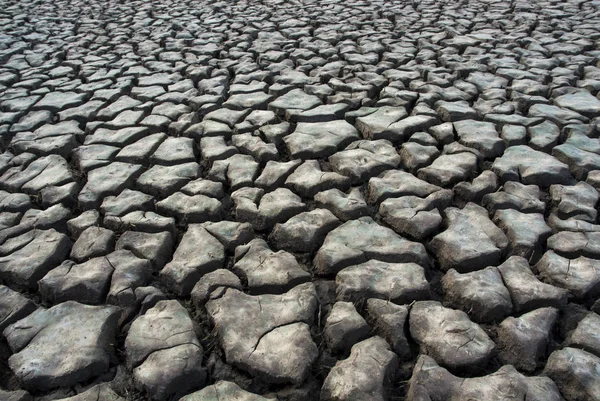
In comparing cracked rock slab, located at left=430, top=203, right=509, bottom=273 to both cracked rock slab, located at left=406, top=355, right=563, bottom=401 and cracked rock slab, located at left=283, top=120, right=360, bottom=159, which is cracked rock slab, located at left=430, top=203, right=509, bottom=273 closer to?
cracked rock slab, located at left=406, top=355, right=563, bottom=401

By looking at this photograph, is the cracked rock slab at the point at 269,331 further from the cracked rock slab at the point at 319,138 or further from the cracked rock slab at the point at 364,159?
the cracked rock slab at the point at 319,138

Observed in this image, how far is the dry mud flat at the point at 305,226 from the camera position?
49.5 inches

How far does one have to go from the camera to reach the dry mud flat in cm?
126

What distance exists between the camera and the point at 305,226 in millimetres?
1753

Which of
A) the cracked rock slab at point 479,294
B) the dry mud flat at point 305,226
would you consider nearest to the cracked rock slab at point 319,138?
the dry mud flat at point 305,226

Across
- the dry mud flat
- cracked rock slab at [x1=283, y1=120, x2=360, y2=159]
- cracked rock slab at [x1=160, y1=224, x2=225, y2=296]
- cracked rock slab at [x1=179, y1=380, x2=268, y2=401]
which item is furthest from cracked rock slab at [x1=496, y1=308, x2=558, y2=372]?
cracked rock slab at [x1=283, y1=120, x2=360, y2=159]

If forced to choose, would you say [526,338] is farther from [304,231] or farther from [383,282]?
[304,231]

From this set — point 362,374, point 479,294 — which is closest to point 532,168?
point 479,294

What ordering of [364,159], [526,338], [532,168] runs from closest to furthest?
[526,338]
[532,168]
[364,159]

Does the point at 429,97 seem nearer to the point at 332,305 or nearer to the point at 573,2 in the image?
the point at 332,305

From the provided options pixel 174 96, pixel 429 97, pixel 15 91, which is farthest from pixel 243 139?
pixel 15 91

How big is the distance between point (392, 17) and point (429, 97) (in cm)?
205

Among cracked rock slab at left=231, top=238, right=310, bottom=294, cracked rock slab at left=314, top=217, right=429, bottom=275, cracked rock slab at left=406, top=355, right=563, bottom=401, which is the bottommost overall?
cracked rock slab at left=231, top=238, right=310, bottom=294

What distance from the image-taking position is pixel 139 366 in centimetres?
127
